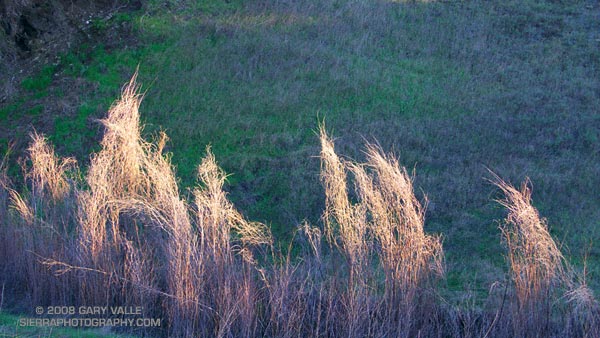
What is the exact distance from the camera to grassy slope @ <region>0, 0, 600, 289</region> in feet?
41.4

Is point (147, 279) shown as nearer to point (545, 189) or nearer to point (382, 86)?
point (545, 189)

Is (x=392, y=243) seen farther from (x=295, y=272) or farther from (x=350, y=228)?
(x=295, y=272)

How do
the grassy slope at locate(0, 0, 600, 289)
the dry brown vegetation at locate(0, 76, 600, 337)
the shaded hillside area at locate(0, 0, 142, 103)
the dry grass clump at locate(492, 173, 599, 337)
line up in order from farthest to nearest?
1. the shaded hillside area at locate(0, 0, 142, 103)
2. the grassy slope at locate(0, 0, 600, 289)
3. the dry brown vegetation at locate(0, 76, 600, 337)
4. the dry grass clump at locate(492, 173, 599, 337)

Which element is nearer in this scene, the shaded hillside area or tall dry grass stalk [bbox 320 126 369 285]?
tall dry grass stalk [bbox 320 126 369 285]

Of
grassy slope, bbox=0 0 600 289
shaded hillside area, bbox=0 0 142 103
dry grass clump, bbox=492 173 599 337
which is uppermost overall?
shaded hillside area, bbox=0 0 142 103

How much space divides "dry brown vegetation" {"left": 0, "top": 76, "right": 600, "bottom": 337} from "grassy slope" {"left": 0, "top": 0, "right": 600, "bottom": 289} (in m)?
1.75

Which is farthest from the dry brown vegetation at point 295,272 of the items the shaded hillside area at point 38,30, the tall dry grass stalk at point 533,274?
the shaded hillside area at point 38,30

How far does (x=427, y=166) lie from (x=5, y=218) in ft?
24.6

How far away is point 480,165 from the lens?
43.7 feet

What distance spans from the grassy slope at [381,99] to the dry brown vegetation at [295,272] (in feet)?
5.74

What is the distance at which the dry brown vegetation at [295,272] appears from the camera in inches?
317

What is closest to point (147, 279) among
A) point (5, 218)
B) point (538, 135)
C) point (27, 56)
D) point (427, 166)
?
point (5, 218)

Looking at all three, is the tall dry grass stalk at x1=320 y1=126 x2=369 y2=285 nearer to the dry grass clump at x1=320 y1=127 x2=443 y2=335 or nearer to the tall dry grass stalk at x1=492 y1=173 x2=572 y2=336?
the dry grass clump at x1=320 y1=127 x2=443 y2=335

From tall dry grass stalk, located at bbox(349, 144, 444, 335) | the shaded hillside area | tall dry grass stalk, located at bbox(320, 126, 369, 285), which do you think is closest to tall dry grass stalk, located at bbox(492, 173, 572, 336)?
tall dry grass stalk, located at bbox(349, 144, 444, 335)
